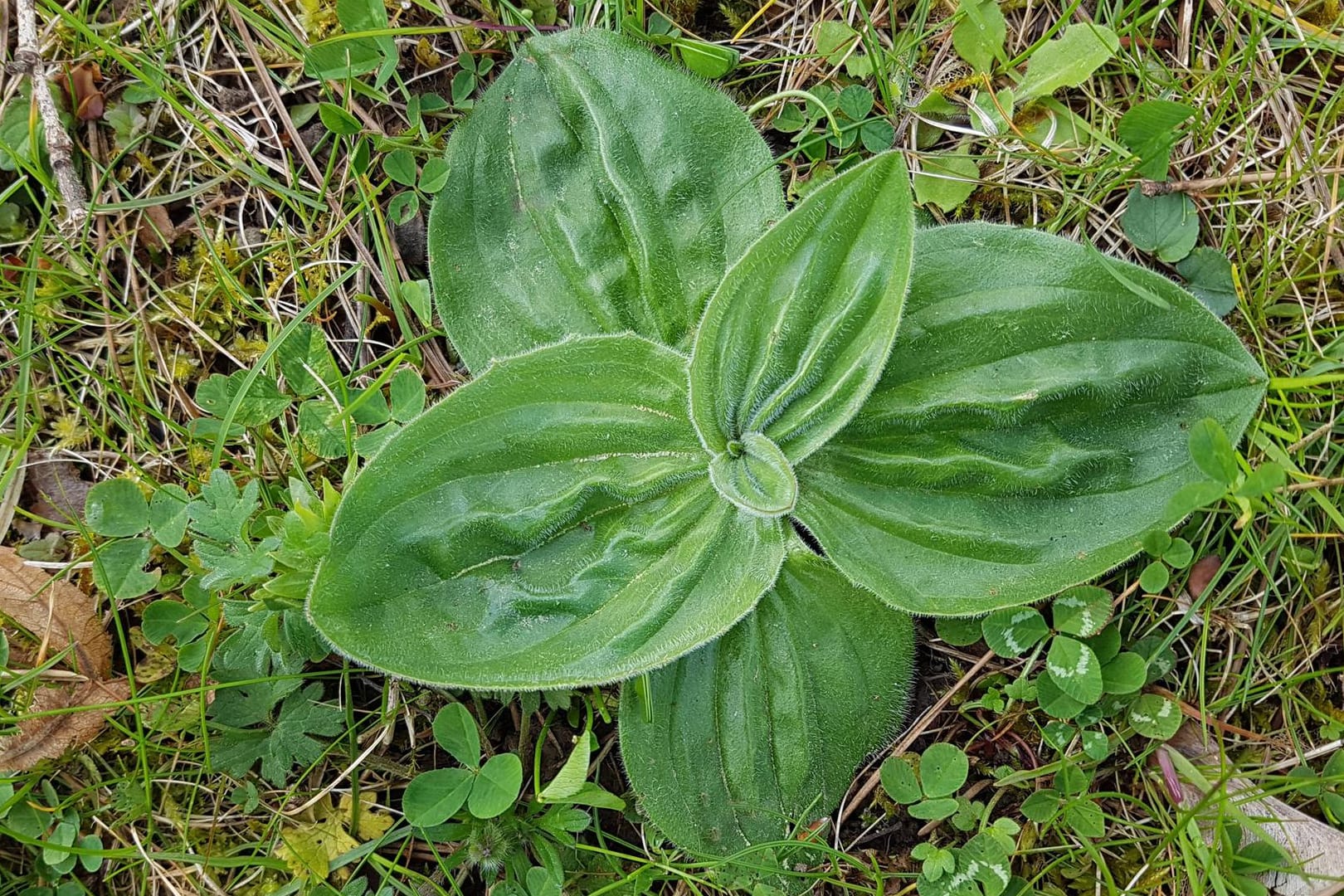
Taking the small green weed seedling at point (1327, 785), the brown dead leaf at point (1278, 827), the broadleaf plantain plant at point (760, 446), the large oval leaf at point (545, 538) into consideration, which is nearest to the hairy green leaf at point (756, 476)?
the broadleaf plantain plant at point (760, 446)

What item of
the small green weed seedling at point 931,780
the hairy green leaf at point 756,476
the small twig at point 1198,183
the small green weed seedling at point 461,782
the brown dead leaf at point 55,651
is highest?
the small twig at point 1198,183

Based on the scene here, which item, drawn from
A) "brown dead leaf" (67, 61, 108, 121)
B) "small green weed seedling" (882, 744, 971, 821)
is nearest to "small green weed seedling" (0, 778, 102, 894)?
A: "brown dead leaf" (67, 61, 108, 121)

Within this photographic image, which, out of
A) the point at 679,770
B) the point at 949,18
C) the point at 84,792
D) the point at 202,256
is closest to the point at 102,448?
the point at 202,256

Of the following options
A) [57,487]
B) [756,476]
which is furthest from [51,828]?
[756,476]

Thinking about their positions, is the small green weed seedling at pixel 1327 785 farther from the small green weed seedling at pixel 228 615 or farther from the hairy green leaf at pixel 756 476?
the small green weed seedling at pixel 228 615

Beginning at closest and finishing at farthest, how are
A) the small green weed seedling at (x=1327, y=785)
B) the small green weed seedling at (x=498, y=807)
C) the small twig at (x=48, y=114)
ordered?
1. the small green weed seedling at (x=1327, y=785)
2. the small green weed seedling at (x=498, y=807)
3. the small twig at (x=48, y=114)
